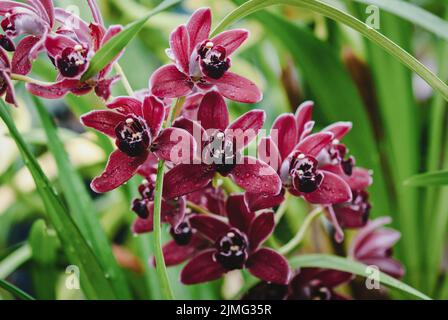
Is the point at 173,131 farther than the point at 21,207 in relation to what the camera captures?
No

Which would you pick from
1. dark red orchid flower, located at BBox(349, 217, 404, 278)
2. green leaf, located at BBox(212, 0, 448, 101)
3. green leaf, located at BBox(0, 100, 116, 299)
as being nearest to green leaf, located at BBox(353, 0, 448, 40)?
green leaf, located at BBox(212, 0, 448, 101)

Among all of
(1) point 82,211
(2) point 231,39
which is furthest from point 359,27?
(1) point 82,211

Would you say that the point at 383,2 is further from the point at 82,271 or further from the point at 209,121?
the point at 82,271

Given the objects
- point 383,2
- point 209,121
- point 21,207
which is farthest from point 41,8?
point 21,207

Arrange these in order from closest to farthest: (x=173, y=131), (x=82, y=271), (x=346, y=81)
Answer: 1. (x=173, y=131)
2. (x=82, y=271)
3. (x=346, y=81)

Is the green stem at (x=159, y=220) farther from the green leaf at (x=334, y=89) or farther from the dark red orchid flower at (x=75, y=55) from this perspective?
the green leaf at (x=334, y=89)

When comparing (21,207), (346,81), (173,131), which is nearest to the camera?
(173,131)
